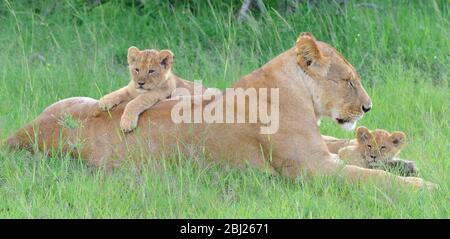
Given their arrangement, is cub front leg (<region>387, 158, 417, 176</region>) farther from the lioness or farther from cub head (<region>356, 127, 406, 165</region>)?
the lioness

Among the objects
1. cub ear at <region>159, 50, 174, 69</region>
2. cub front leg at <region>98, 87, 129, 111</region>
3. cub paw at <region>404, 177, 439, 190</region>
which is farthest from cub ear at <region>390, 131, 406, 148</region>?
cub front leg at <region>98, 87, 129, 111</region>

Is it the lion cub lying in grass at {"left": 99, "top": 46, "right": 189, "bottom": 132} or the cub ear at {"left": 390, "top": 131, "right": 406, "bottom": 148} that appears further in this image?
the lion cub lying in grass at {"left": 99, "top": 46, "right": 189, "bottom": 132}

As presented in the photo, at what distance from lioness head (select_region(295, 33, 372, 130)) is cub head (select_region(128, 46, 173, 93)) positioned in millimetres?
923

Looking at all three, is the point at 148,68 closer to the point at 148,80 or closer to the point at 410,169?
the point at 148,80

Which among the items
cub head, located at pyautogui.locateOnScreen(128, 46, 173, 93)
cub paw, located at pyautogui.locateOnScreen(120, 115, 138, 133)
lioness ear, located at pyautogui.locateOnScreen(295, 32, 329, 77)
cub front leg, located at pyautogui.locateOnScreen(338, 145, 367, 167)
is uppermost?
cub head, located at pyautogui.locateOnScreen(128, 46, 173, 93)

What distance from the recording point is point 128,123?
5336 mm

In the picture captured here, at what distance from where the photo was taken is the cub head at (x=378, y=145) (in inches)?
209

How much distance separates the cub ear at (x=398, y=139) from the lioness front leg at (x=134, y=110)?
1232mm

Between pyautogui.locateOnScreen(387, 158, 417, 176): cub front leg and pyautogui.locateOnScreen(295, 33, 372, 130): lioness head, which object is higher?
pyautogui.locateOnScreen(295, 33, 372, 130): lioness head

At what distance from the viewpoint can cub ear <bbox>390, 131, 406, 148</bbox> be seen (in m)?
5.34

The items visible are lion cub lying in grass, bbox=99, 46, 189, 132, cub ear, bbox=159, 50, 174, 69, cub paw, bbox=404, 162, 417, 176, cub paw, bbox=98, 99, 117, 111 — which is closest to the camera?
cub paw, bbox=404, 162, 417, 176

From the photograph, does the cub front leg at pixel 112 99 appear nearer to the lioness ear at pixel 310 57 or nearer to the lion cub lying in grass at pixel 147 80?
the lion cub lying in grass at pixel 147 80

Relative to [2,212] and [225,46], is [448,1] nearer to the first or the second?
[225,46]
